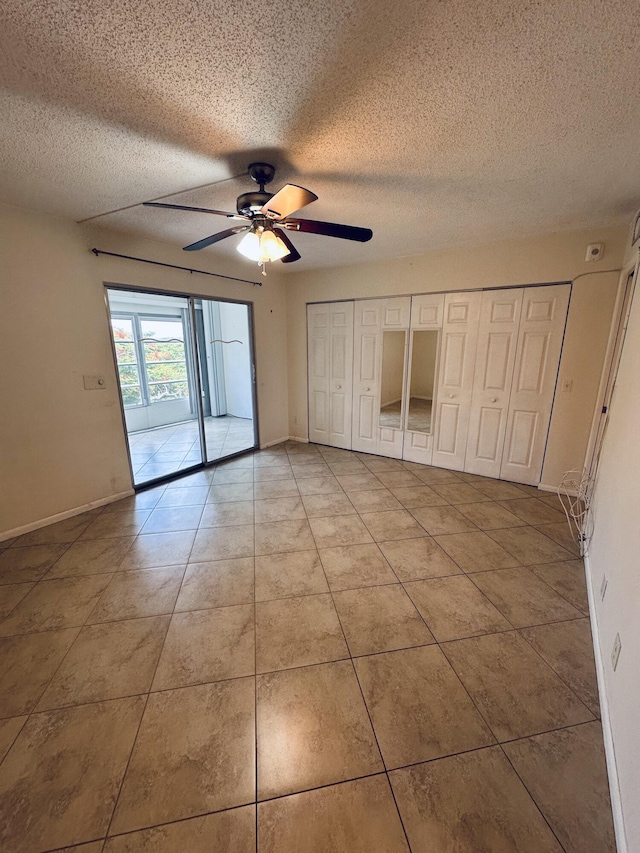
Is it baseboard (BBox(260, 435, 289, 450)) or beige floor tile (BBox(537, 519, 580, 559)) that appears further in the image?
baseboard (BBox(260, 435, 289, 450))

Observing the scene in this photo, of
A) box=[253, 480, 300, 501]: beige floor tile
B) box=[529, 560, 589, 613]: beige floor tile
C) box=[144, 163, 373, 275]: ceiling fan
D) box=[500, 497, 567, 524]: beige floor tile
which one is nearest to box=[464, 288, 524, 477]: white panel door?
box=[500, 497, 567, 524]: beige floor tile

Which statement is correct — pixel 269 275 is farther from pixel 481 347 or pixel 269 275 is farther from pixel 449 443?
pixel 449 443

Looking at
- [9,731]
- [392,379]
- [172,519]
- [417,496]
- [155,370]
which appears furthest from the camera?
[155,370]

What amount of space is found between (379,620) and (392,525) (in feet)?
3.42

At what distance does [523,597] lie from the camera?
203 centimetres

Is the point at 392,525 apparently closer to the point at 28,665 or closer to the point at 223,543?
the point at 223,543

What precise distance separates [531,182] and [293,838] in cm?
337

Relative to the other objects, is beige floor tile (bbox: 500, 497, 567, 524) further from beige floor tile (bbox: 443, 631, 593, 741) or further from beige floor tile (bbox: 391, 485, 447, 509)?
beige floor tile (bbox: 443, 631, 593, 741)

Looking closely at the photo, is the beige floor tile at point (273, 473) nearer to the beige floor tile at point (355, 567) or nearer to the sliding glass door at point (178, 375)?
the sliding glass door at point (178, 375)

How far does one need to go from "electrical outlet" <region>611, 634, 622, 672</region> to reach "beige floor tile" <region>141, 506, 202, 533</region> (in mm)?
2709

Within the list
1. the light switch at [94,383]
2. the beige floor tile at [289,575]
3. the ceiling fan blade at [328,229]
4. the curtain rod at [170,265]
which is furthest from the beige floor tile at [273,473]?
the ceiling fan blade at [328,229]

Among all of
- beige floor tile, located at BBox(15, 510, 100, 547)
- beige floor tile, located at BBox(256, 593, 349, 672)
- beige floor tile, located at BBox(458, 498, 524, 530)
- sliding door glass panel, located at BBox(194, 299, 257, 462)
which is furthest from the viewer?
sliding door glass panel, located at BBox(194, 299, 257, 462)

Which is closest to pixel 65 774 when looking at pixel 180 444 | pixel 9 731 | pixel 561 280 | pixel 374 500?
pixel 9 731

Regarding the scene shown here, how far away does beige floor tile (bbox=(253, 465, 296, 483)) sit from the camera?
151 inches
